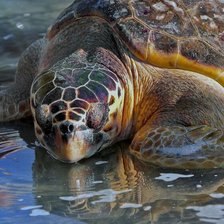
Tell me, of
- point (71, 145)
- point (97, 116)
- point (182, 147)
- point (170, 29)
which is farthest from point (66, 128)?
point (170, 29)

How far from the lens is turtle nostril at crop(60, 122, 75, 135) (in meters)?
4.69

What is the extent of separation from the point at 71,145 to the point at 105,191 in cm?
42

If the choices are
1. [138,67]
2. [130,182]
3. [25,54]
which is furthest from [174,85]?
[25,54]

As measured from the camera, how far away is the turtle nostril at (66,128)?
185 inches

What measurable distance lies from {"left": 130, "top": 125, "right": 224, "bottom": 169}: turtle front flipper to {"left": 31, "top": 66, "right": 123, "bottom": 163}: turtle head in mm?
257

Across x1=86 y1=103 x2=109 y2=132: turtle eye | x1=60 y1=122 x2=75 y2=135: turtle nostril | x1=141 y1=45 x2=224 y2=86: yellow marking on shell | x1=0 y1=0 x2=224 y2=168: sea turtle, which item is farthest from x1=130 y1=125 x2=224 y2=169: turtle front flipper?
x1=141 y1=45 x2=224 y2=86: yellow marking on shell

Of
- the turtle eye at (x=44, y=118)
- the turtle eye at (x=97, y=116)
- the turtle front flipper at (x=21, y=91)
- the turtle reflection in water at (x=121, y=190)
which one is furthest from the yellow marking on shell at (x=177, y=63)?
the turtle front flipper at (x=21, y=91)

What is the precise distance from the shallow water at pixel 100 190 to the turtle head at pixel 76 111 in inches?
5.6

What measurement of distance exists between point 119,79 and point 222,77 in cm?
75

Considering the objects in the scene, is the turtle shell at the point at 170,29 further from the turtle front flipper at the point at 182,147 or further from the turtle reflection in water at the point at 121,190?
the turtle reflection in water at the point at 121,190

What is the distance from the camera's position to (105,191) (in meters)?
4.42

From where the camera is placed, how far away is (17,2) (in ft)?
33.5

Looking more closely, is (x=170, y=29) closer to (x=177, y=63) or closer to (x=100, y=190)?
(x=177, y=63)

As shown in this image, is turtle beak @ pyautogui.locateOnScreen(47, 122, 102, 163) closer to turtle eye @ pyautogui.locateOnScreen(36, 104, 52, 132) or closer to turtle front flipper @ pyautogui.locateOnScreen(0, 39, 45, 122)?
turtle eye @ pyautogui.locateOnScreen(36, 104, 52, 132)
